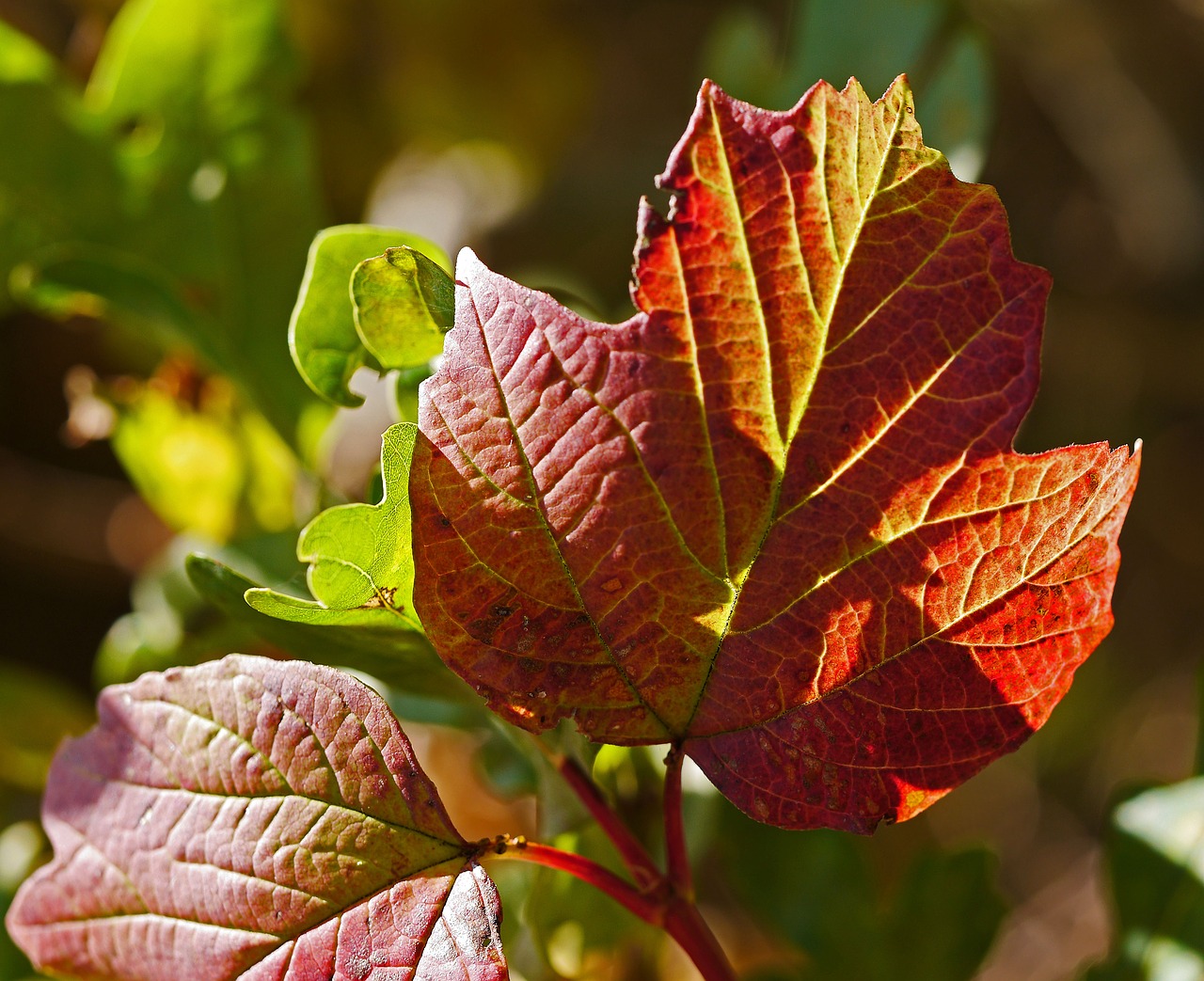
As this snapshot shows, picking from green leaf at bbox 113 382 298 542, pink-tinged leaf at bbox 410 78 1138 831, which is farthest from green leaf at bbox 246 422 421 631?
green leaf at bbox 113 382 298 542

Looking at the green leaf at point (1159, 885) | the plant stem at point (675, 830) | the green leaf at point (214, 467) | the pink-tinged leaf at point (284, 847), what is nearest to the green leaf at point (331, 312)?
the pink-tinged leaf at point (284, 847)

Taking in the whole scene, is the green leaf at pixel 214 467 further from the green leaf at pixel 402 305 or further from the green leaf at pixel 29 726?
the green leaf at pixel 402 305

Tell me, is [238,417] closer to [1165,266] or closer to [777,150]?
[777,150]

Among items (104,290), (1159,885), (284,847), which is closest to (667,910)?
(284,847)

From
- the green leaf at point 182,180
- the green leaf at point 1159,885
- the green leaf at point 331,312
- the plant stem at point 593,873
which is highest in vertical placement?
the green leaf at point 182,180

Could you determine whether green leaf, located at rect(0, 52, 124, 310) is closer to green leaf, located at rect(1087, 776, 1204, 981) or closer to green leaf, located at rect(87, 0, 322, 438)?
green leaf, located at rect(87, 0, 322, 438)

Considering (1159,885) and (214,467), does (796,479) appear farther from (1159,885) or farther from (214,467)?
(214,467)

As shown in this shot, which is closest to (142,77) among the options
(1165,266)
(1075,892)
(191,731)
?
(191,731)
